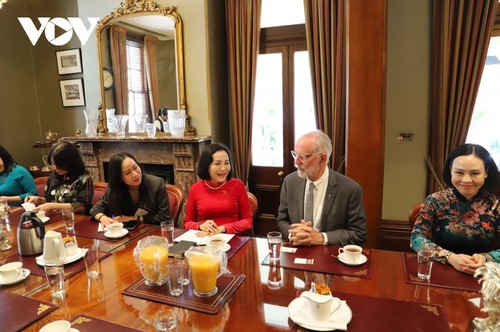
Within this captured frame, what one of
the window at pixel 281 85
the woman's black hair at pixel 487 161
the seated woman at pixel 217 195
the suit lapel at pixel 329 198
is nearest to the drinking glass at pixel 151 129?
the window at pixel 281 85

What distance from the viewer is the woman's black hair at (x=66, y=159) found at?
8.05 feet

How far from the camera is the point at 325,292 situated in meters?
1.09

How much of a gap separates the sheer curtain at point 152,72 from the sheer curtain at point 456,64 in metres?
2.80

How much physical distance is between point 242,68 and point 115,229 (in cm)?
233

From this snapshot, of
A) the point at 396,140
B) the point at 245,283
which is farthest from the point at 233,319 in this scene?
the point at 396,140

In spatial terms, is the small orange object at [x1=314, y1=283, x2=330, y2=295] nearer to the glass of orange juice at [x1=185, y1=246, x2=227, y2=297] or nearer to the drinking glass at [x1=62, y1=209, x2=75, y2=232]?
the glass of orange juice at [x1=185, y1=246, x2=227, y2=297]

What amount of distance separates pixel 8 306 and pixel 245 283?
831 mm

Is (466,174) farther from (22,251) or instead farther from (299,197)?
(22,251)

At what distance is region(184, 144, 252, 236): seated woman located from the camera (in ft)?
7.06

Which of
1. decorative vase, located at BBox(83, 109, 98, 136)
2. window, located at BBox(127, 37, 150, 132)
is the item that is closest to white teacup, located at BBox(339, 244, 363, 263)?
window, located at BBox(127, 37, 150, 132)

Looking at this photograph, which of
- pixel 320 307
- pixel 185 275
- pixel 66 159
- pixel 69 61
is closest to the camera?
pixel 320 307

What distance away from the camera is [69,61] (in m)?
4.59

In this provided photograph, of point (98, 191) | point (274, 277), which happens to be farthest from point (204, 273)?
point (98, 191)

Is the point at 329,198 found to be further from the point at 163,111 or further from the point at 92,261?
the point at 163,111
